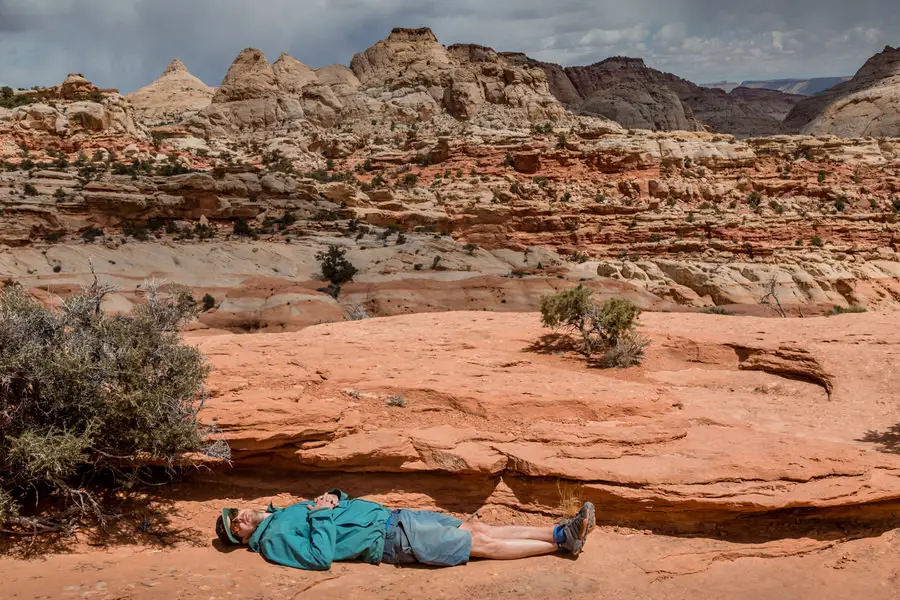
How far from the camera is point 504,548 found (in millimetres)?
4867

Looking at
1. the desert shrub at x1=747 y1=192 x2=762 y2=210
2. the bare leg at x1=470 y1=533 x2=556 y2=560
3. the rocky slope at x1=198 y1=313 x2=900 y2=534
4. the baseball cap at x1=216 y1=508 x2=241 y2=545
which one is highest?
the desert shrub at x1=747 y1=192 x2=762 y2=210

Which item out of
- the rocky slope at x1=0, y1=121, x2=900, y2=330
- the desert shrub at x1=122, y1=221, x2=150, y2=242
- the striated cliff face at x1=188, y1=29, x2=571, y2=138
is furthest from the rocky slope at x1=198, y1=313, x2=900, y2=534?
the striated cliff face at x1=188, y1=29, x2=571, y2=138

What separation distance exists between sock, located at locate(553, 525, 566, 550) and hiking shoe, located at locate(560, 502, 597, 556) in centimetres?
3

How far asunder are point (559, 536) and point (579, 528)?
181 millimetres

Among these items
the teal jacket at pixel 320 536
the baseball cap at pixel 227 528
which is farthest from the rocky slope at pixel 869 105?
the baseball cap at pixel 227 528

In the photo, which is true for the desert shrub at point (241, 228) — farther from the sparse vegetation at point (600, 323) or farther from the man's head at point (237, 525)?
the man's head at point (237, 525)

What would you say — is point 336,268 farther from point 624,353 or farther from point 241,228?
point 624,353

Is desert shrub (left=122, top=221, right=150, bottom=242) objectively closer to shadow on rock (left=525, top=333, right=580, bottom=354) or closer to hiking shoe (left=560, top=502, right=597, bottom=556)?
shadow on rock (left=525, top=333, right=580, bottom=354)

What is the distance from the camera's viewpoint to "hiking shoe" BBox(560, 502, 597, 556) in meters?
4.74

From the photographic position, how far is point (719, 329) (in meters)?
10.5

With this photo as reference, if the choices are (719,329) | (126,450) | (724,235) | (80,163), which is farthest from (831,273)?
(80,163)

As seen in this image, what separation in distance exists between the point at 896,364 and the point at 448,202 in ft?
120

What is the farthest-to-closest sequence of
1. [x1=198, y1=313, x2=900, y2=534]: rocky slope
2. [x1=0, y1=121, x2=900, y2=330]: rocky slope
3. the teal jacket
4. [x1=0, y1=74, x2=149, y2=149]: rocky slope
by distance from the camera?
[x1=0, y1=74, x2=149, y2=149]: rocky slope → [x1=0, y1=121, x2=900, y2=330]: rocky slope → [x1=198, y1=313, x2=900, y2=534]: rocky slope → the teal jacket

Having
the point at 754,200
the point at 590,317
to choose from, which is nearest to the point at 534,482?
the point at 590,317
